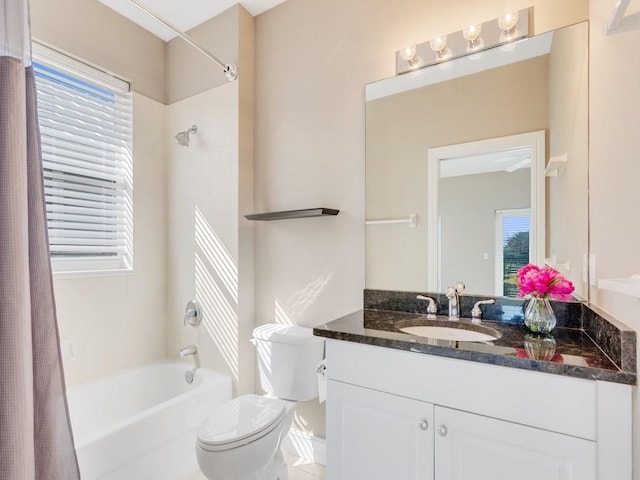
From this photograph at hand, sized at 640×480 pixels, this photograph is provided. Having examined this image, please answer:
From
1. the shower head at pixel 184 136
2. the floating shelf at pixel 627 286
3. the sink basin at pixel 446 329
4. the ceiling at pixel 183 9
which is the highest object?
the ceiling at pixel 183 9

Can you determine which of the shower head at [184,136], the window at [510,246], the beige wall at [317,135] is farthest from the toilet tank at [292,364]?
the shower head at [184,136]

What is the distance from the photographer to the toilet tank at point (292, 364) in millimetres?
1852

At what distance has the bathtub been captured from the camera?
62.4 inches

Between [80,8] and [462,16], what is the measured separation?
7.42 ft

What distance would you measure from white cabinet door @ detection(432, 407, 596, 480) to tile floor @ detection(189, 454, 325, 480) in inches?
42.0

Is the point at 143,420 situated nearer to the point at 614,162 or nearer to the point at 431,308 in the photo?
the point at 431,308

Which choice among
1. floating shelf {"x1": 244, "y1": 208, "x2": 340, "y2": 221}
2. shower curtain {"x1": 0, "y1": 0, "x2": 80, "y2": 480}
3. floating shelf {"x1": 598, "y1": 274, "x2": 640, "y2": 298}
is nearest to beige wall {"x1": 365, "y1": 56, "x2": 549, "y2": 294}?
floating shelf {"x1": 244, "y1": 208, "x2": 340, "y2": 221}

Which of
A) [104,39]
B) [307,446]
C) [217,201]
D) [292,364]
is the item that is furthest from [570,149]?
[104,39]

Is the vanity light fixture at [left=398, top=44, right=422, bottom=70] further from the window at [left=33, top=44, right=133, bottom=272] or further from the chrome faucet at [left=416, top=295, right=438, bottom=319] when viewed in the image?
the window at [left=33, top=44, right=133, bottom=272]

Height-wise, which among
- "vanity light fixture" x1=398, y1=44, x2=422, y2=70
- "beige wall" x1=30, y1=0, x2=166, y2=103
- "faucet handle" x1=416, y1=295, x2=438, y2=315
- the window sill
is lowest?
"faucet handle" x1=416, y1=295, x2=438, y2=315

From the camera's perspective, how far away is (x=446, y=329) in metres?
1.54

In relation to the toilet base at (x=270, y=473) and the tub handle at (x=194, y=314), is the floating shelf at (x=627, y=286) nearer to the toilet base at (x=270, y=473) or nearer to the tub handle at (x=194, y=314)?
the toilet base at (x=270, y=473)

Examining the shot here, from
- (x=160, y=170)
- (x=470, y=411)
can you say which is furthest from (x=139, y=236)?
(x=470, y=411)

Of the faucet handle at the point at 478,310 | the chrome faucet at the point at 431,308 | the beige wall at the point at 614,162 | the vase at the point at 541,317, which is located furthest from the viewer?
the chrome faucet at the point at 431,308
